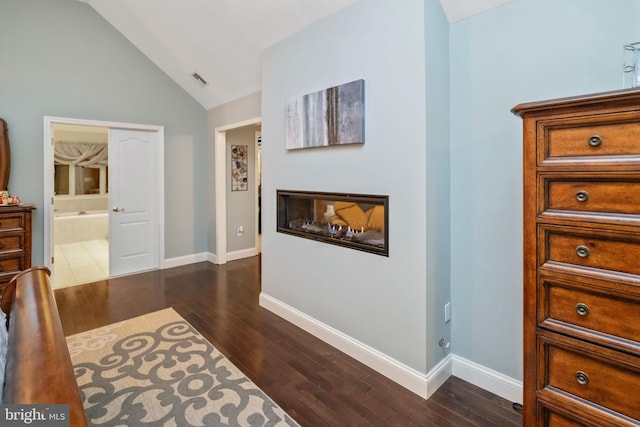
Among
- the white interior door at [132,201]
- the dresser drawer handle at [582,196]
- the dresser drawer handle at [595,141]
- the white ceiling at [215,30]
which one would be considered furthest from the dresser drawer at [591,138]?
the white interior door at [132,201]

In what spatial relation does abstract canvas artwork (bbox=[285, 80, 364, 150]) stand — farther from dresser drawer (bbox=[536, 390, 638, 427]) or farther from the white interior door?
the white interior door

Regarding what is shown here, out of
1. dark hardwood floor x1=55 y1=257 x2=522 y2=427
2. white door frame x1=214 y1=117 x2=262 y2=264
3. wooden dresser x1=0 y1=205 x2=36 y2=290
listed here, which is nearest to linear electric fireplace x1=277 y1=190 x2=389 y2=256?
dark hardwood floor x1=55 y1=257 x2=522 y2=427

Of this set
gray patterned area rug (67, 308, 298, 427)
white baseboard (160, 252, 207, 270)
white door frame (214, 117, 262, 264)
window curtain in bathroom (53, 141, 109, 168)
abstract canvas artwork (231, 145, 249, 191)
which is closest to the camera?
gray patterned area rug (67, 308, 298, 427)

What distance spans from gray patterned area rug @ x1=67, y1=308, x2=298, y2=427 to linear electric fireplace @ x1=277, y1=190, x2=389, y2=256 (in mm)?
1216

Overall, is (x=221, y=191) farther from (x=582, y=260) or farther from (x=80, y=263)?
(x=582, y=260)

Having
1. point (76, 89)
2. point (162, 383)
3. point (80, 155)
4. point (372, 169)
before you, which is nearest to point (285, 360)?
point (162, 383)

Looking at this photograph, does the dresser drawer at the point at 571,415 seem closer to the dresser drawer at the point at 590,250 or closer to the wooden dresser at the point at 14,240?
the dresser drawer at the point at 590,250

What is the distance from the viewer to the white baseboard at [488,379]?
2051mm

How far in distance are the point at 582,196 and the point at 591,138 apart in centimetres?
22

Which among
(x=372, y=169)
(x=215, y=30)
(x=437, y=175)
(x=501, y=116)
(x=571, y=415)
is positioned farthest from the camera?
(x=215, y=30)

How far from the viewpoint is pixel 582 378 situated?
1.31 metres

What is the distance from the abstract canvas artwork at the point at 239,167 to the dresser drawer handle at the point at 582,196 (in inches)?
192

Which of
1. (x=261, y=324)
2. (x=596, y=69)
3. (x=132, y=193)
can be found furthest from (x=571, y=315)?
(x=132, y=193)

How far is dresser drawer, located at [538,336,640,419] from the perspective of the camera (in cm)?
121
